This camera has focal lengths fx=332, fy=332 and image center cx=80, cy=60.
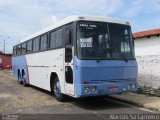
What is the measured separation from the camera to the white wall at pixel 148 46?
59.0 ft

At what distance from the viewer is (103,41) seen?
1185 cm

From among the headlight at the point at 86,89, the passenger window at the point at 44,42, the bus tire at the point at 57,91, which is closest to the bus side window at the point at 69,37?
the headlight at the point at 86,89

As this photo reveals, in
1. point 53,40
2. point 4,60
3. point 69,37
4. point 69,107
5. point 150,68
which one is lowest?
point 69,107

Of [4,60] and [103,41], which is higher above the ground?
[4,60]

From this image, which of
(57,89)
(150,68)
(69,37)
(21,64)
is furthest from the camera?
(21,64)

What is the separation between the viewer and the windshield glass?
11.5m

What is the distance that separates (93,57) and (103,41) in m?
0.76

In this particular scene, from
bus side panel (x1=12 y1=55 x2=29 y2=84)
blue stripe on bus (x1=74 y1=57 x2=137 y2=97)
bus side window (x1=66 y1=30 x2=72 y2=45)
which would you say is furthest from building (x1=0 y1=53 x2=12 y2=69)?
blue stripe on bus (x1=74 y1=57 x2=137 y2=97)

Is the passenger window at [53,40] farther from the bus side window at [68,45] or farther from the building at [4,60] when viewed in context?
the building at [4,60]

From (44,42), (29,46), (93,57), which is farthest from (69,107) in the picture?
(29,46)

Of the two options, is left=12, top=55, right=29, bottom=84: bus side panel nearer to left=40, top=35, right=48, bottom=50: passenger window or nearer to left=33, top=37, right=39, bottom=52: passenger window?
left=33, top=37, right=39, bottom=52: passenger window

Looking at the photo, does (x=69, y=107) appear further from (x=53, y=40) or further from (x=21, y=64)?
(x=21, y=64)

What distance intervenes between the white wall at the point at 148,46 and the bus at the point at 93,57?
19.0 ft

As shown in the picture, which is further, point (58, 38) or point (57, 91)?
point (57, 91)
